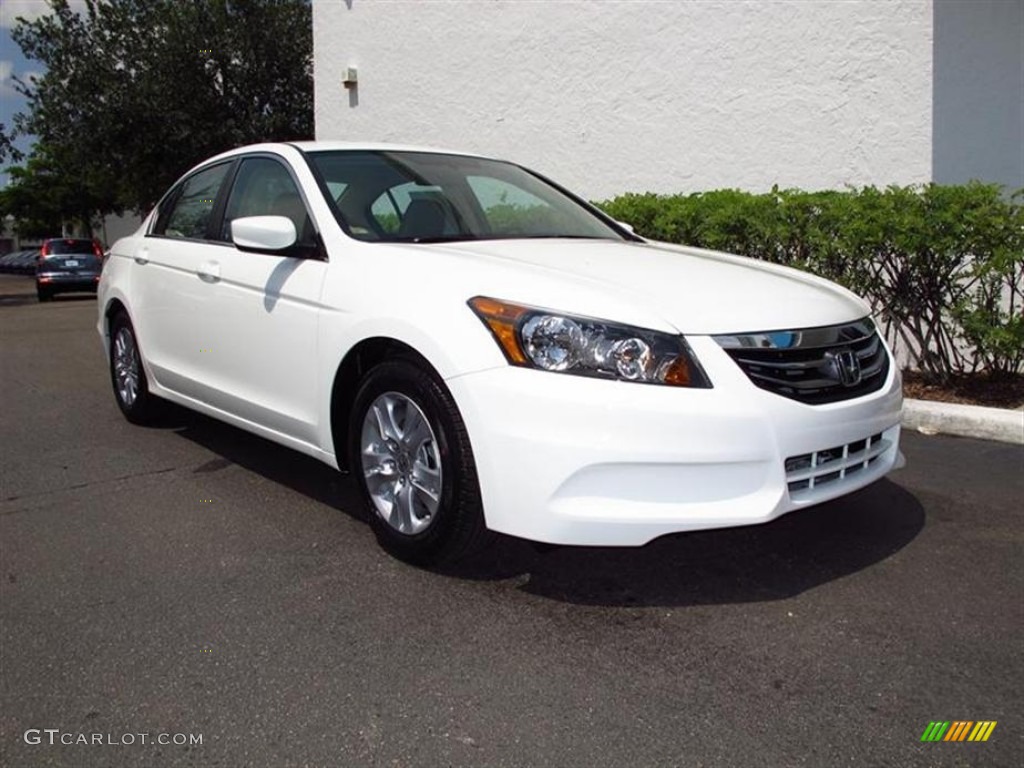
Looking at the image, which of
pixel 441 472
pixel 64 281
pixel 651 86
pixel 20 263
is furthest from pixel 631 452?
pixel 20 263

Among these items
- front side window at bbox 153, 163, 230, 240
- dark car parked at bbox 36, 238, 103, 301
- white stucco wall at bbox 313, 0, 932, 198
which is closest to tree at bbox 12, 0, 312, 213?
dark car parked at bbox 36, 238, 103, 301

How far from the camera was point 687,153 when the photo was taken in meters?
9.77

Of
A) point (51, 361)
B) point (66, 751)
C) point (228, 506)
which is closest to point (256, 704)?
point (66, 751)

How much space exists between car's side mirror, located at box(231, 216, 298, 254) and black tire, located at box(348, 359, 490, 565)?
71 cm

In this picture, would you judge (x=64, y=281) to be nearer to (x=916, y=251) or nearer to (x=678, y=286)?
(x=916, y=251)

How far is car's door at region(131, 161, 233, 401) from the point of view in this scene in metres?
4.71

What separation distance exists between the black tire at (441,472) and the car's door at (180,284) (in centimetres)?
148

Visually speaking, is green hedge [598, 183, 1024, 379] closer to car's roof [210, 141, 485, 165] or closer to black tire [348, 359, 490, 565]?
car's roof [210, 141, 485, 165]

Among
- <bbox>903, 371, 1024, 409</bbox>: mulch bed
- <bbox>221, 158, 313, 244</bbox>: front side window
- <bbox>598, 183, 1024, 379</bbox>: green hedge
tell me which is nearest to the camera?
<bbox>221, 158, 313, 244</bbox>: front side window

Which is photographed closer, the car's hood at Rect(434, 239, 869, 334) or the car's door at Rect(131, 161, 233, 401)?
the car's hood at Rect(434, 239, 869, 334)

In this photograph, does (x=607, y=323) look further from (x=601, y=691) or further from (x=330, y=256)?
(x=330, y=256)

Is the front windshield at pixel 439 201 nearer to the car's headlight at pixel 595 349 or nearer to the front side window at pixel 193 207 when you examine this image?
the front side window at pixel 193 207

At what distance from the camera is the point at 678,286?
3375 millimetres

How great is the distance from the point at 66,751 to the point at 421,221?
2.50 metres
